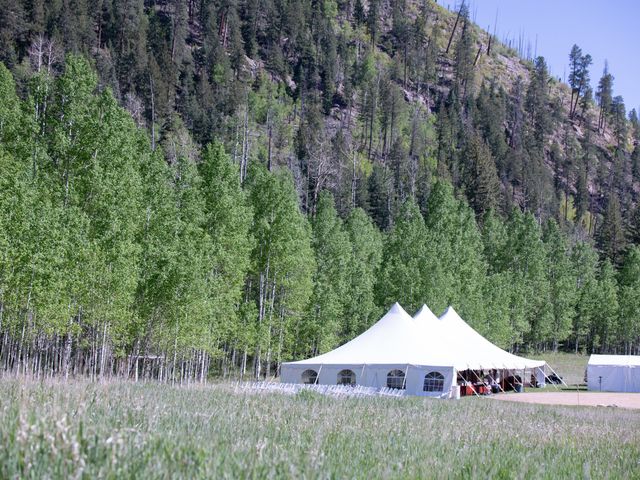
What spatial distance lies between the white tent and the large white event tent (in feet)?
33.8

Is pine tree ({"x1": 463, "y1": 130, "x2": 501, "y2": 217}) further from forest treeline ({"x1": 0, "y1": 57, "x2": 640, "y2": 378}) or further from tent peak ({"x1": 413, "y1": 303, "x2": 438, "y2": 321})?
tent peak ({"x1": 413, "y1": 303, "x2": 438, "y2": 321})

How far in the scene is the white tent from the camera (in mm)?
42062

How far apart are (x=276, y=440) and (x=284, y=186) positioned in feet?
103

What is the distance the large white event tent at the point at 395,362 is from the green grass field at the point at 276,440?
11805 mm

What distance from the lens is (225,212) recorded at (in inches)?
1353

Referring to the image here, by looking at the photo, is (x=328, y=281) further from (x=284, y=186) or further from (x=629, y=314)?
(x=629, y=314)

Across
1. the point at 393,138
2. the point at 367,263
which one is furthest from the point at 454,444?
the point at 393,138

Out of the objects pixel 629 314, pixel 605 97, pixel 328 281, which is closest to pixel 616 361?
pixel 328 281

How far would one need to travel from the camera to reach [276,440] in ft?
33.8

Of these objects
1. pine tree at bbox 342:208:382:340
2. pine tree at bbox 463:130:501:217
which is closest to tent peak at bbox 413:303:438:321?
pine tree at bbox 342:208:382:340

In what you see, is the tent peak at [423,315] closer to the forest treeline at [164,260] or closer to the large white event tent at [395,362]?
the large white event tent at [395,362]

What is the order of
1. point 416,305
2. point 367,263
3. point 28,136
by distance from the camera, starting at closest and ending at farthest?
1. point 28,136
2. point 416,305
3. point 367,263

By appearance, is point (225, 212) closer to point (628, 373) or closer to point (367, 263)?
point (367, 263)

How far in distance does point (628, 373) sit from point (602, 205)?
2898 inches
